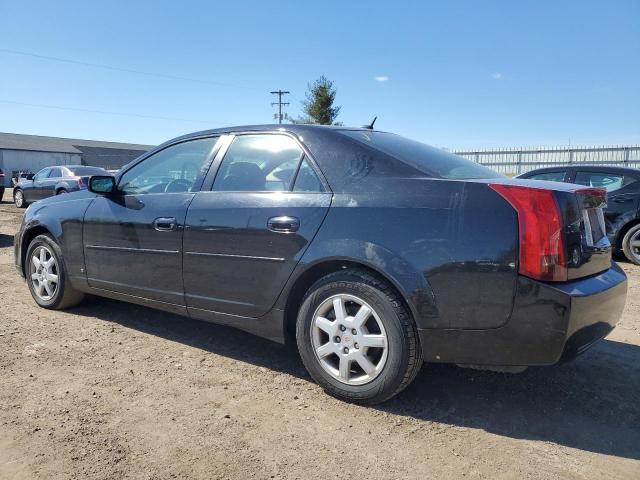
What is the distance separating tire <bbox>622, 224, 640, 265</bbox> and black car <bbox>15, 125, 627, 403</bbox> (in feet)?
17.2

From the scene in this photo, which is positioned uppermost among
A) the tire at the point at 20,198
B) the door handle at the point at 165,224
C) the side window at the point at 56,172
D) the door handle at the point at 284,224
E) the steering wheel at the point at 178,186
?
the side window at the point at 56,172

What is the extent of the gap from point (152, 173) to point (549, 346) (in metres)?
3.09

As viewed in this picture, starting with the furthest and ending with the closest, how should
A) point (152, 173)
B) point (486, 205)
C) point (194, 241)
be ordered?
point (152, 173)
point (194, 241)
point (486, 205)

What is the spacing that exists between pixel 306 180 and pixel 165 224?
114cm

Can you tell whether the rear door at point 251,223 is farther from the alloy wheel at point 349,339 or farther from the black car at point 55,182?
the black car at point 55,182

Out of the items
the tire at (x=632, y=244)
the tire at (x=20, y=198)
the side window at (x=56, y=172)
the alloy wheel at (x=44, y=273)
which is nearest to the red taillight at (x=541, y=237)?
the alloy wheel at (x=44, y=273)

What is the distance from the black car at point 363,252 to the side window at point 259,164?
10mm

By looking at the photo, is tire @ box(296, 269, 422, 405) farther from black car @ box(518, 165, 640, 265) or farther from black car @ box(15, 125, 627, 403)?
black car @ box(518, 165, 640, 265)

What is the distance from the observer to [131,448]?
8.05 ft

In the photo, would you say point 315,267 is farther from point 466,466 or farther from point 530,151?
point 530,151

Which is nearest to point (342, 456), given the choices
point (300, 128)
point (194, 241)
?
point (194, 241)

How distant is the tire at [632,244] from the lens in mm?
7430

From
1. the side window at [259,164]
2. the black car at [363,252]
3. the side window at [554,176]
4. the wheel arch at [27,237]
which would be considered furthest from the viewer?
the side window at [554,176]

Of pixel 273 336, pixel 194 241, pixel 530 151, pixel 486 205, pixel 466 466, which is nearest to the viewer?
pixel 466 466
